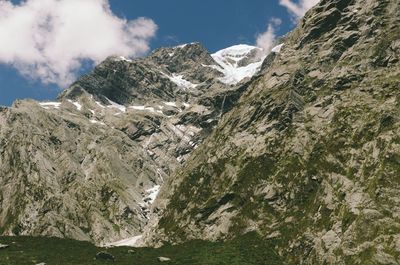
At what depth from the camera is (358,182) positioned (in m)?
187

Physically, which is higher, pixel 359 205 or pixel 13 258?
pixel 359 205

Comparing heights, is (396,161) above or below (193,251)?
above

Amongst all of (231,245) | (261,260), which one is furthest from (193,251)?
(261,260)

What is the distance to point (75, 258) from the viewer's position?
187125mm

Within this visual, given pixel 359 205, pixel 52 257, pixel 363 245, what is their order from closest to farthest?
pixel 363 245 → pixel 359 205 → pixel 52 257

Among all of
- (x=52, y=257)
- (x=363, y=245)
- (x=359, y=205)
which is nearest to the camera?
(x=363, y=245)

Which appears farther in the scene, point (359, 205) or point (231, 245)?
point (231, 245)

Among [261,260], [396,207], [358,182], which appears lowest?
[261,260]

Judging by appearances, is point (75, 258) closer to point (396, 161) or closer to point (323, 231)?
point (323, 231)

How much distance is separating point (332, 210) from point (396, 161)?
2633 centimetres

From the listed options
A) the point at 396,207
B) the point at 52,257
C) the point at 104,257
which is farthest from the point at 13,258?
the point at 396,207

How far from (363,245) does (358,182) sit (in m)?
30.3

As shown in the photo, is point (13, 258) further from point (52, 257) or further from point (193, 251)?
point (193, 251)

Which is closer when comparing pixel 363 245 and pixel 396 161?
pixel 363 245
